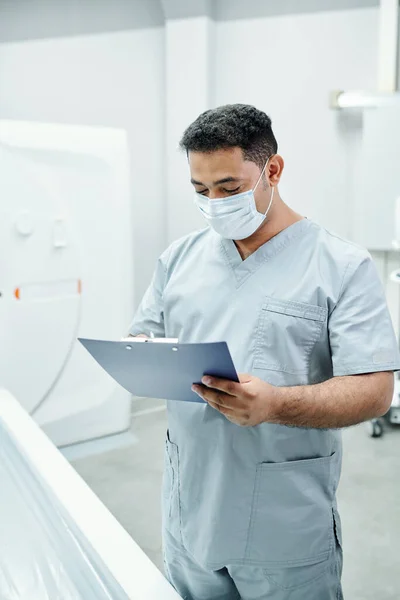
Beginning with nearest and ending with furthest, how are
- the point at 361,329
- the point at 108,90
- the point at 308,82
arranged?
the point at 361,329 < the point at 308,82 < the point at 108,90

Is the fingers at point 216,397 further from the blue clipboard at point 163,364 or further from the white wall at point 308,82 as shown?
the white wall at point 308,82

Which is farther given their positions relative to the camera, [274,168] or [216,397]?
[274,168]

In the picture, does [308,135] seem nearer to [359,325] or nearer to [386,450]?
[386,450]

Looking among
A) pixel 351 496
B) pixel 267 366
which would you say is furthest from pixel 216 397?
pixel 351 496

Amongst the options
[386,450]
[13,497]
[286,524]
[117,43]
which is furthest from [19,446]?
[117,43]

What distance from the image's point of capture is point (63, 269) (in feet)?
9.09

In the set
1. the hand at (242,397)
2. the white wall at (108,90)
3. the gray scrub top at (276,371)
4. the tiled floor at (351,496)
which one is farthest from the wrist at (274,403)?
the white wall at (108,90)

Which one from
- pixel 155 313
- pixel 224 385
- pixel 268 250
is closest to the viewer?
pixel 224 385

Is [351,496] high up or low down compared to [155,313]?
down

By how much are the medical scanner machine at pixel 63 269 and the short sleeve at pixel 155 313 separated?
1.42 m

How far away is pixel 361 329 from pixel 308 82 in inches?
101

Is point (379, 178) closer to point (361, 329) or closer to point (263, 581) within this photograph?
point (361, 329)

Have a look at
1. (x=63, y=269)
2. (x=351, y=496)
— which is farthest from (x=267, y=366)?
(x=63, y=269)

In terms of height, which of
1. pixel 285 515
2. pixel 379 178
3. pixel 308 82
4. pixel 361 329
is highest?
pixel 308 82
